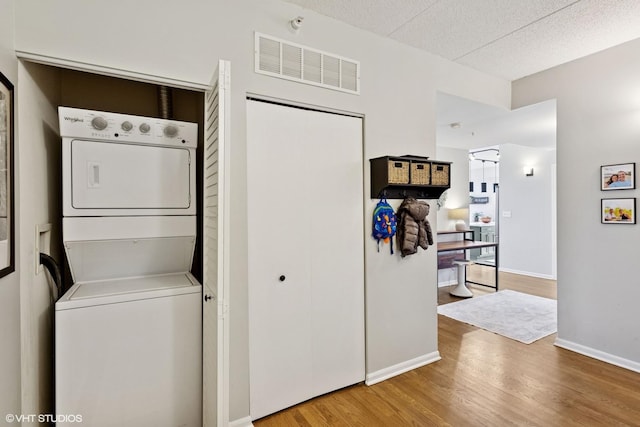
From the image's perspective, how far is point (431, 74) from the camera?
9.22 ft

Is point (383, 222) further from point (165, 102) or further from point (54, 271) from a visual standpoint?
point (54, 271)

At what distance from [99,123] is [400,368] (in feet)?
8.67

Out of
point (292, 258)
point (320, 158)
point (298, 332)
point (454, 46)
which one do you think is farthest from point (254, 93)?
point (454, 46)

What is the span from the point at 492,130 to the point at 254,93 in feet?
12.1

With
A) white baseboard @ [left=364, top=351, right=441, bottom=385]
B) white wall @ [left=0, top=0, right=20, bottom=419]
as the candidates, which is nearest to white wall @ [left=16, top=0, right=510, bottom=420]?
white baseboard @ [left=364, top=351, right=441, bottom=385]

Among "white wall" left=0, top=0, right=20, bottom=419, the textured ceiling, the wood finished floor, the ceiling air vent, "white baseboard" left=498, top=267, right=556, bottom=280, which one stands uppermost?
the textured ceiling

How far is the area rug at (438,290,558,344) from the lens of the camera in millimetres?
3527

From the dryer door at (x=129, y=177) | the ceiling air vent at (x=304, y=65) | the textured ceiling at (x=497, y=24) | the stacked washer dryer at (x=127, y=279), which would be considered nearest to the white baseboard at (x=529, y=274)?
the textured ceiling at (x=497, y=24)

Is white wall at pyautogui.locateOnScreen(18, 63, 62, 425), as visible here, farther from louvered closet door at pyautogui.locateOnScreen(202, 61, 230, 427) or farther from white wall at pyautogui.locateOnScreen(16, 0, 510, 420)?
louvered closet door at pyautogui.locateOnScreen(202, 61, 230, 427)

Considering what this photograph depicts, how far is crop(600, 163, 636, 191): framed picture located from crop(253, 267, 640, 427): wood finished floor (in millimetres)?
1499

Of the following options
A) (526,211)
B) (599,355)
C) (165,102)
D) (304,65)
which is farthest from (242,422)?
(526,211)

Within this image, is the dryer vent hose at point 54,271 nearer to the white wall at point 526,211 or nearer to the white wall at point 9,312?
the white wall at point 9,312

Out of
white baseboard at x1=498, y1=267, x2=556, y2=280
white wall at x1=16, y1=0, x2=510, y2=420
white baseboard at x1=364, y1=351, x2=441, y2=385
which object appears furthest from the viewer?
white baseboard at x1=498, y1=267, x2=556, y2=280

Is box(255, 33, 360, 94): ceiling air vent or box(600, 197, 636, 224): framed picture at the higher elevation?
box(255, 33, 360, 94): ceiling air vent
